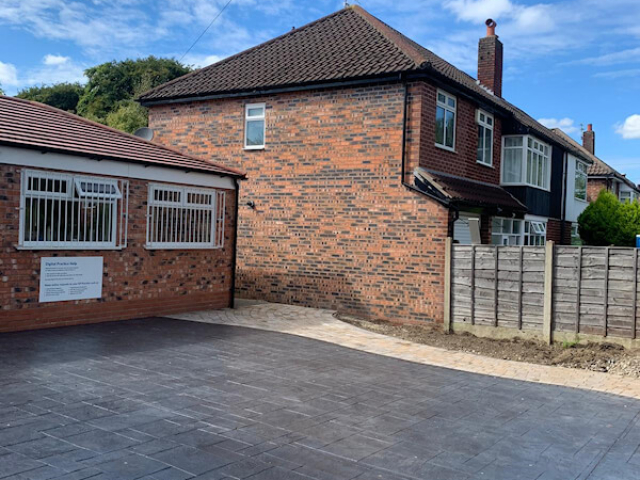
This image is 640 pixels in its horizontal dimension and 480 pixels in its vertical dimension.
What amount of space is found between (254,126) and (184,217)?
4.72m

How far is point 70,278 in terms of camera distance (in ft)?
34.4

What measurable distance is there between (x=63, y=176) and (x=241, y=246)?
6594mm

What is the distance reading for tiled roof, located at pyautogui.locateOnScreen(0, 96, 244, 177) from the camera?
394 inches

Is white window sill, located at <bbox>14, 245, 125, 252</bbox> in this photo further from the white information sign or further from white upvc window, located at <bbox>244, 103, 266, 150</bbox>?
white upvc window, located at <bbox>244, 103, 266, 150</bbox>

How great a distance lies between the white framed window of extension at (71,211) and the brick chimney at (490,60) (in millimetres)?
17982

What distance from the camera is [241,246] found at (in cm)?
1638

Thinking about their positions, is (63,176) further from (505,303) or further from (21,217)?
(505,303)

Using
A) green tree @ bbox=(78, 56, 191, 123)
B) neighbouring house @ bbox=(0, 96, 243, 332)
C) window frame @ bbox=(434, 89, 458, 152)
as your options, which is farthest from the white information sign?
green tree @ bbox=(78, 56, 191, 123)

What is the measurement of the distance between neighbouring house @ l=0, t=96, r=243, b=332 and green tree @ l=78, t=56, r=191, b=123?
3626cm

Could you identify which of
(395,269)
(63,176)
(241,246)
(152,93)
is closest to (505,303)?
(395,269)

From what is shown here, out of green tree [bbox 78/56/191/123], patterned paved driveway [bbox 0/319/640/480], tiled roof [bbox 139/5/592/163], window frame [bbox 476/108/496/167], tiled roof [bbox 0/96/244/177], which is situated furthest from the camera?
green tree [bbox 78/56/191/123]

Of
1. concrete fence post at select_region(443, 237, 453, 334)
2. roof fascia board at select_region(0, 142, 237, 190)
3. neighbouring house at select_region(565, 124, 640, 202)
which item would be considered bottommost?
→ concrete fence post at select_region(443, 237, 453, 334)

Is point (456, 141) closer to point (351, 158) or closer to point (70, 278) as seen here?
point (351, 158)

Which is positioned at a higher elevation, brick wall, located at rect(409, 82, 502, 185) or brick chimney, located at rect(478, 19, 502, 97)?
brick chimney, located at rect(478, 19, 502, 97)
